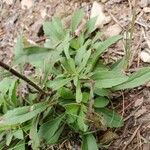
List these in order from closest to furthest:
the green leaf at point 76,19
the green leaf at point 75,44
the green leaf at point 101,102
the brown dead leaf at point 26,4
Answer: the green leaf at point 101,102 → the green leaf at point 75,44 → the green leaf at point 76,19 → the brown dead leaf at point 26,4

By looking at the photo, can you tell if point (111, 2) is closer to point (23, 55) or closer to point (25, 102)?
point (25, 102)

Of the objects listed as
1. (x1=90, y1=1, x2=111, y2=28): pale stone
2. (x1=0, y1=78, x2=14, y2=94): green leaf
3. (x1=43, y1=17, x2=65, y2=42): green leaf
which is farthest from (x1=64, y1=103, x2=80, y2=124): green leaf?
(x1=90, y1=1, x2=111, y2=28): pale stone

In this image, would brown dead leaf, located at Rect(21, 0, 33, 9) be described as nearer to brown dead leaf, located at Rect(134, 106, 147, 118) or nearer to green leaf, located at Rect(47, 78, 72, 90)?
green leaf, located at Rect(47, 78, 72, 90)

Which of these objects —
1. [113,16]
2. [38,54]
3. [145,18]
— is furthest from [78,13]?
[38,54]

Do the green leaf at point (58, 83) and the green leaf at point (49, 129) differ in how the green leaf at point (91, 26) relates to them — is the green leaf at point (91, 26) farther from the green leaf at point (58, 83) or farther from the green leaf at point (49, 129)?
the green leaf at point (49, 129)

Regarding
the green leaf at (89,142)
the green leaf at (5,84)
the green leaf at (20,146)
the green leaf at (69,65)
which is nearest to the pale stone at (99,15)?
the green leaf at (69,65)

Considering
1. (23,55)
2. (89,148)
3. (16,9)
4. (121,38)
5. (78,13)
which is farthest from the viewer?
(16,9)
